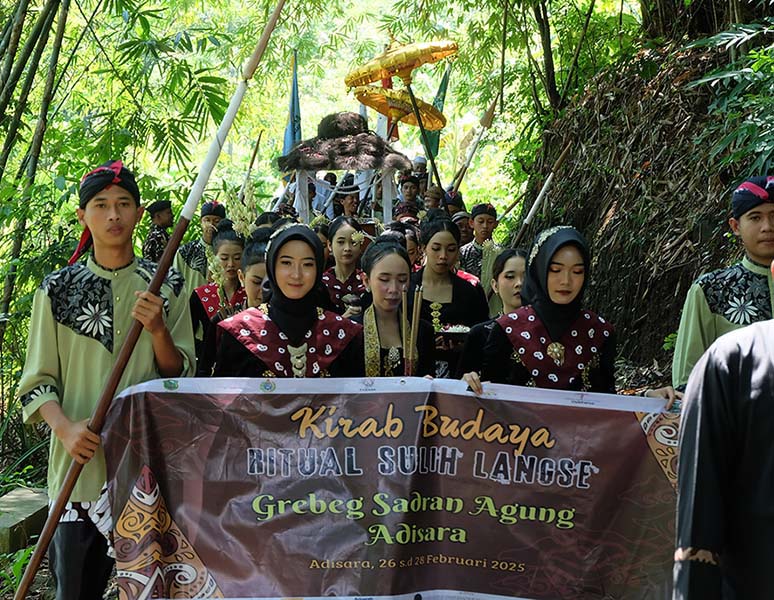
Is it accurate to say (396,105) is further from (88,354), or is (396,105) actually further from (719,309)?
(88,354)

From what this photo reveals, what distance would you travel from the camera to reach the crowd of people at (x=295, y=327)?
11.3ft

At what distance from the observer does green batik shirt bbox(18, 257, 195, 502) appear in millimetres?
3428

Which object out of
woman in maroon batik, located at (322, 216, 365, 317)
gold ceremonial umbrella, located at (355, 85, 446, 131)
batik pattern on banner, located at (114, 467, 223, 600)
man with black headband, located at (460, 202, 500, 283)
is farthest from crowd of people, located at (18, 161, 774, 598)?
gold ceremonial umbrella, located at (355, 85, 446, 131)

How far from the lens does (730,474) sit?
2154 millimetres

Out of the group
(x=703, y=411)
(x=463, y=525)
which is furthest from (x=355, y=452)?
(x=703, y=411)

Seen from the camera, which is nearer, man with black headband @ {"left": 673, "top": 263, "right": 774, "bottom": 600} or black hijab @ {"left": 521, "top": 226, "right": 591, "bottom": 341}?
man with black headband @ {"left": 673, "top": 263, "right": 774, "bottom": 600}

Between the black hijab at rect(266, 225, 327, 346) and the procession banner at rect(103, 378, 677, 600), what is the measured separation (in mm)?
460

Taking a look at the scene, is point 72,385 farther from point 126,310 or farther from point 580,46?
point 580,46

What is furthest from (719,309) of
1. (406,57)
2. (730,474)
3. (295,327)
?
(406,57)

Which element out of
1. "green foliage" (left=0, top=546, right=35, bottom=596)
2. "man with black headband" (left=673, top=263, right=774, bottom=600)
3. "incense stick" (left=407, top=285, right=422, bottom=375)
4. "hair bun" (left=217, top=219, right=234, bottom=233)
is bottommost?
"green foliage" (left=0, top=546, right=35, bottom=596)

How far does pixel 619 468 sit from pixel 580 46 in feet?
25.3

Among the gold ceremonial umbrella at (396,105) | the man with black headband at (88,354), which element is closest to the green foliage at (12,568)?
the man with black headband at (88,354)

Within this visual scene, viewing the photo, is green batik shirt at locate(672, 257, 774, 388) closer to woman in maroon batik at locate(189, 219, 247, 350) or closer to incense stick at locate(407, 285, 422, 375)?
incense stick at locate(407, 285, 422, 375)

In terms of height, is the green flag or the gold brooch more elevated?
the green flag
